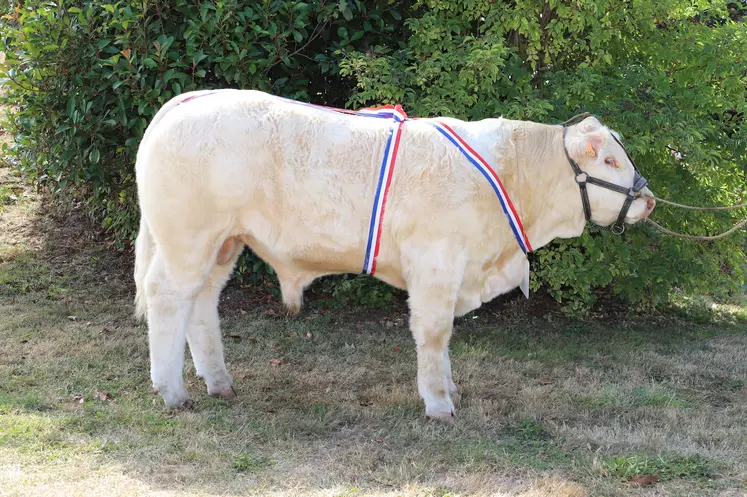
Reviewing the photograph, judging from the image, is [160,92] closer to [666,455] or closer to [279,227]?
[279,227]

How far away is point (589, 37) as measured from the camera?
7.09 m

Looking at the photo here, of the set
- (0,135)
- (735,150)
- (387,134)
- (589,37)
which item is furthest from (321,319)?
(0,135)

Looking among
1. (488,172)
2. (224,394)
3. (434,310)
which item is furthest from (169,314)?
(488,172)

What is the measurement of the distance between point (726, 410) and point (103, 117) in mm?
5742

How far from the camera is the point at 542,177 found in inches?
208

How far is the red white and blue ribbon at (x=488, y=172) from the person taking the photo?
5.13m

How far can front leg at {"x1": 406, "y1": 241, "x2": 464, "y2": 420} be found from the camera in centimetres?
504

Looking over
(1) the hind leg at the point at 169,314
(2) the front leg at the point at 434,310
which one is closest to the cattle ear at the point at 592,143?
(2) the front leg at the point at 434,310

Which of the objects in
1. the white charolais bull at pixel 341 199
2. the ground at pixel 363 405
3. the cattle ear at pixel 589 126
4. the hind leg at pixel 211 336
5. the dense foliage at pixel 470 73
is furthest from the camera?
the dense foliage at pixel 470 73

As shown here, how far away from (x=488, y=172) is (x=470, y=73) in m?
2.14

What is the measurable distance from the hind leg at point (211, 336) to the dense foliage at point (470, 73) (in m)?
2.29

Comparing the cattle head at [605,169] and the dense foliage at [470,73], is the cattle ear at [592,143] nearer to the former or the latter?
the cattle head at [605,169]

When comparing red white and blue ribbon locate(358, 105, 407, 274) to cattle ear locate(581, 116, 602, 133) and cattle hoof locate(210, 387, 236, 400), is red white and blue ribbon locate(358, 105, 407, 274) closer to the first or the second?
cattle ear locate(581, 116, 602, 133)

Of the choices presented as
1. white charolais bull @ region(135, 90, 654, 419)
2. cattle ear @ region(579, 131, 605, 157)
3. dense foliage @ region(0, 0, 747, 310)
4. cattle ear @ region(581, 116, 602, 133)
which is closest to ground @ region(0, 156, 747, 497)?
white charolais bull @ region(135, 90, 654, 419)
